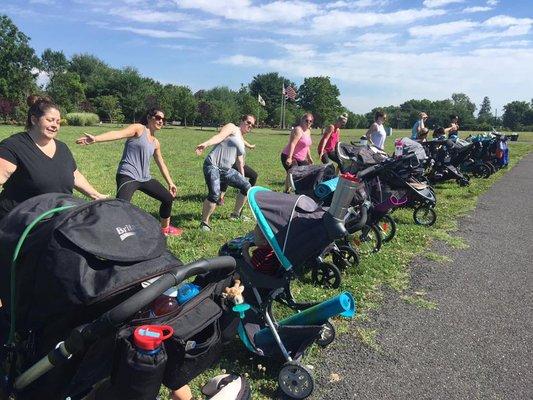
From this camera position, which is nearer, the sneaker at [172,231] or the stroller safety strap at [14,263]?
the stroller safety strap at [14,263]

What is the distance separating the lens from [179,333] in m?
1.95

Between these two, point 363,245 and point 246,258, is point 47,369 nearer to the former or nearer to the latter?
point 246,258

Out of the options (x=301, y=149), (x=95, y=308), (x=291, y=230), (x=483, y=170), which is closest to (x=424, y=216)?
(x=301, y=149)

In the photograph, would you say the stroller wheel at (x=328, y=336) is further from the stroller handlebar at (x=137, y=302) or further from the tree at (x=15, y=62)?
the tree at (x=15, y=62)

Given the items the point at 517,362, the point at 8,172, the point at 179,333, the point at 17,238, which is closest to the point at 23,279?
the point at 17,238

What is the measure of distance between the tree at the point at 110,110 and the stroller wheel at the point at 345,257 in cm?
6680

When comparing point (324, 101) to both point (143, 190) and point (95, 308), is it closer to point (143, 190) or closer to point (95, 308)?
point (143, 190)

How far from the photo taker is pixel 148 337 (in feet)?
5.70

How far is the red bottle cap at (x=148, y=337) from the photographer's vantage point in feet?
5.66

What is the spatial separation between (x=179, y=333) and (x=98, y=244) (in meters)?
0.52

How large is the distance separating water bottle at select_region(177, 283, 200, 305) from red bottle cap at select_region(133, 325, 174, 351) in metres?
0.37

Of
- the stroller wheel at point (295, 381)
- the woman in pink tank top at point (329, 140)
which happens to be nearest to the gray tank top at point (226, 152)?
the woman in pink tank top at point (329, 140)

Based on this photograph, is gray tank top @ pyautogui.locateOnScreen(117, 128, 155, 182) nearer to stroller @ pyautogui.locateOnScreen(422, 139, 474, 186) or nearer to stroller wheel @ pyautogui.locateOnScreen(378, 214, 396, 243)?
stroller wheel @ pyautogui.locateOnScreen(378, 214, 396, 243)

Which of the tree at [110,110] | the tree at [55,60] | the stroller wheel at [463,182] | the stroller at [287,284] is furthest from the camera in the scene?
the tree at [55,60]
